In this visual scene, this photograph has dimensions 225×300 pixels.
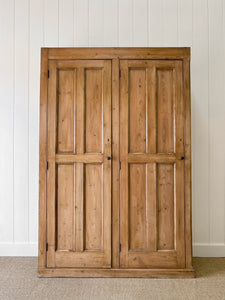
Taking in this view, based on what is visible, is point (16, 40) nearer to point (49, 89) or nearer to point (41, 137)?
point (49, 89)

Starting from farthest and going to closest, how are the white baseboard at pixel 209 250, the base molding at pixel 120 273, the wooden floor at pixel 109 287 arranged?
the white baseboard at pixel 209 250 < the base molding at pixel 120 273 < the wooden floor at pixel 109 287

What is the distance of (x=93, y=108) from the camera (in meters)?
2.32

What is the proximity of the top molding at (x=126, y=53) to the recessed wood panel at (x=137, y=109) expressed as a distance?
0.13 metres

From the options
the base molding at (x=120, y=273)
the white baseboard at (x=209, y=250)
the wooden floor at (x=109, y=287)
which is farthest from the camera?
the white baseboard at (x=209, y=250)

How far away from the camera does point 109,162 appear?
2.29 metres

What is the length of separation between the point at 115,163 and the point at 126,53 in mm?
932

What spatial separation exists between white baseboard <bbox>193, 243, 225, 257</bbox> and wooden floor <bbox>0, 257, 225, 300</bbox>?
35cm

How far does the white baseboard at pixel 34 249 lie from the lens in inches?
109

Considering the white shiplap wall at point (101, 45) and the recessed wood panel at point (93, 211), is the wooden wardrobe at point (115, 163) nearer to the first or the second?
the recessed wood panel at point (93, 211)

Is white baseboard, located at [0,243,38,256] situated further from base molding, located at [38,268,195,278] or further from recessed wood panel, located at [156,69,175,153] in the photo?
recessed wood panel, located at [156,69,175,153]

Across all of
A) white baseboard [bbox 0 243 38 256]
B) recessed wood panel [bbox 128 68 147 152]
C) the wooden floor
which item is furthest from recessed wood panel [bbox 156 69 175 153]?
white baseboard [bbox 0 243 38 256]

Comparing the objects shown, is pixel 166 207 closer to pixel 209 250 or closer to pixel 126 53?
pixel 209 250

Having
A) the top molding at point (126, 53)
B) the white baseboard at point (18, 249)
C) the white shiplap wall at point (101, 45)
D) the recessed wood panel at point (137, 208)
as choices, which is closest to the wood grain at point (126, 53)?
the top molding at point (126, 53)

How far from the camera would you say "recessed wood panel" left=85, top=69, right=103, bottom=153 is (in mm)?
2316
